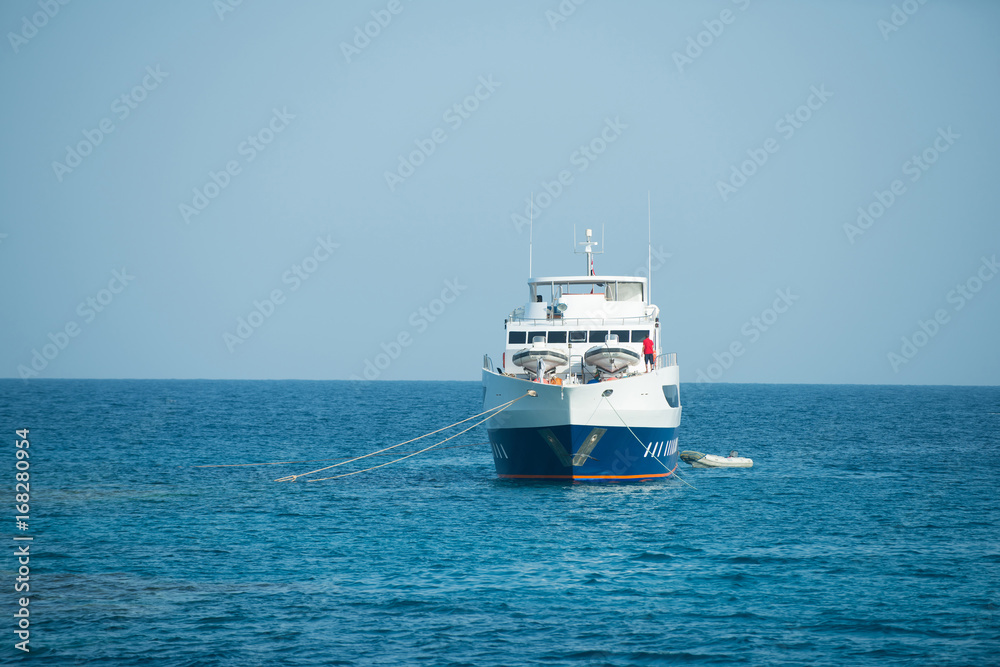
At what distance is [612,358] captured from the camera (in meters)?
38.5

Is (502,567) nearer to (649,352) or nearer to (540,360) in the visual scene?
(540,360)

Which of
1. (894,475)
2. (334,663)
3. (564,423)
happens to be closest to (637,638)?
(334,663)

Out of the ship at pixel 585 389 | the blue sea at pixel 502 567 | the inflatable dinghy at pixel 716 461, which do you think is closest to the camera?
the blue sea at pixel 502 567

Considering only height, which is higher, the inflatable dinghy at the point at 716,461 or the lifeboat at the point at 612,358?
the lifeboat at the point at 612,358

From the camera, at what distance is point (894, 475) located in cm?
4666

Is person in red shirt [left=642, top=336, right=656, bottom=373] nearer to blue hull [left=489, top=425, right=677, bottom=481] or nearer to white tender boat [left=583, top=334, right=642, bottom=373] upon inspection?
white tender boat [left=583, top=334, right=642, bottom=373]

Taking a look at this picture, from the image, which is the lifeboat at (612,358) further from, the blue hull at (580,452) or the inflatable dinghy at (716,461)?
the inflatable dinghy at (716,461)

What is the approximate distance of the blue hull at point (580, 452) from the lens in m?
36.9

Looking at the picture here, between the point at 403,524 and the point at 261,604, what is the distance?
10235mm

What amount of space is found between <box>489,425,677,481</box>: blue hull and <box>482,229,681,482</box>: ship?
0.05 metres

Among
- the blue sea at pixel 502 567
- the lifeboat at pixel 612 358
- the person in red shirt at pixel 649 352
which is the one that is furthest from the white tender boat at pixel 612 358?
the blue sea at pixel 502 567

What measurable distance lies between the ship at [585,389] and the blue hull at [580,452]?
52 mm

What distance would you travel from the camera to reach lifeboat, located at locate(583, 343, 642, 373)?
126 ft

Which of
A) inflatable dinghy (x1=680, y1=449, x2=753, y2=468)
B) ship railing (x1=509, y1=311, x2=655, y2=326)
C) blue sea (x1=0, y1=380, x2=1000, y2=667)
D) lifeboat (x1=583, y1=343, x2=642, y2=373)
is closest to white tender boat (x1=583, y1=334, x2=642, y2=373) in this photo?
lifeboat (x1=583, y1=343, x2=642, y2=373)
